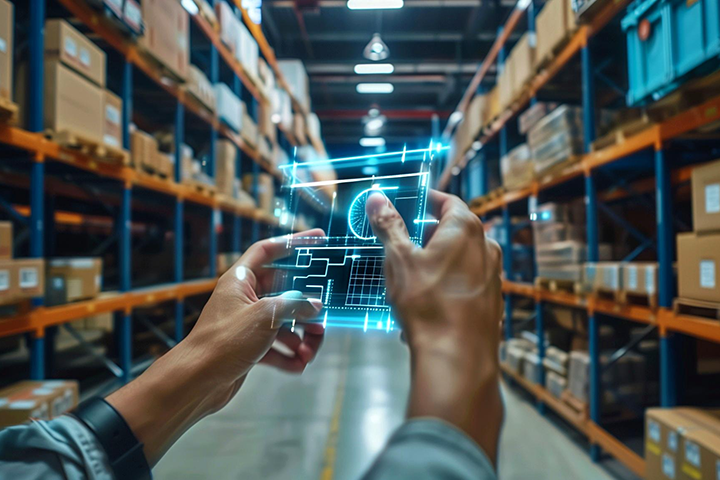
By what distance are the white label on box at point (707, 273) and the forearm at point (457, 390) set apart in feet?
7.34

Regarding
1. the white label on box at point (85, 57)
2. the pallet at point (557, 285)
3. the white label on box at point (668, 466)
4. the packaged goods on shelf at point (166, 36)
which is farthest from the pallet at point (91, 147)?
the white label on box at point (668, 466)

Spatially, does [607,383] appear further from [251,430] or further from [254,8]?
[254,8]

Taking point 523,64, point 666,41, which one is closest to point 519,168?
point 523,64

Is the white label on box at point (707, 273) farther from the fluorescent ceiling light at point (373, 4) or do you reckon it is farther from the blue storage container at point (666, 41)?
the fluorescent ceiling light at point (373, 4)

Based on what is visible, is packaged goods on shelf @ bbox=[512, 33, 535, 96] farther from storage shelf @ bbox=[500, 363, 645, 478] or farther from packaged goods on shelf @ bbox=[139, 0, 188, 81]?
packaged goods on shelf @ bbox=[139, 0, 188, 81]

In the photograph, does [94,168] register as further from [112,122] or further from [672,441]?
[672,441]

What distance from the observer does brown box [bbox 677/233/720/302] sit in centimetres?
204

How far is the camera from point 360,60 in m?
0.77

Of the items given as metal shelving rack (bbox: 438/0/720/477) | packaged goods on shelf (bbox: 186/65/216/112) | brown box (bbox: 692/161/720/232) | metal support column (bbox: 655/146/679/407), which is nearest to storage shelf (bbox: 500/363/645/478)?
metal shelving rack (bbox: 438/0/720/477)

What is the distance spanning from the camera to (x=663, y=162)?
2477 mm

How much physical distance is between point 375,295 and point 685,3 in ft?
7.91

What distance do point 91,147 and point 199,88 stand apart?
1.24 m

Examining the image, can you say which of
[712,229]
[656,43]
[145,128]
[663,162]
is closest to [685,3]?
[656,43]

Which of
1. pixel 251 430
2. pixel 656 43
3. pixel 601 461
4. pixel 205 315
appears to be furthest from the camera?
pixel 601 461
